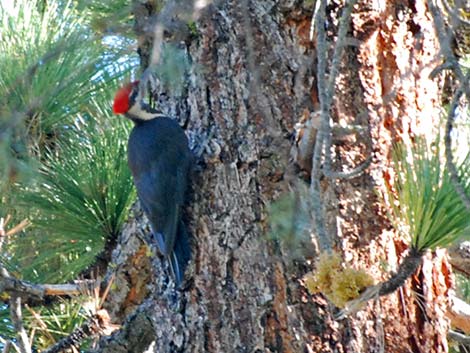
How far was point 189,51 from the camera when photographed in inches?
83.1

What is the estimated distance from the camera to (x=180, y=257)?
198 centimetres

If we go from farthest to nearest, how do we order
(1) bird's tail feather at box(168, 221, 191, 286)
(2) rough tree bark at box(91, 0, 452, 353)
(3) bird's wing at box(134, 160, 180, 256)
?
(3) bird's wing at box(134, 160, 180, 256) → (1) bird's tail feather at box(168, 221, 191, 286) → (2) rough tree bark at box(91, 0, 452, 353)

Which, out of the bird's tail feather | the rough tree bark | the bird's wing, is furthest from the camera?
the bird's wing

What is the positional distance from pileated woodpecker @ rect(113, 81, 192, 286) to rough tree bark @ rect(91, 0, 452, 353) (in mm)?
44

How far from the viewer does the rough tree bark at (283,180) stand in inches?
73.4

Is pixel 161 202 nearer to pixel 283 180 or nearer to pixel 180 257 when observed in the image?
pixel 180 257

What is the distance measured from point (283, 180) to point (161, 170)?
0.58m

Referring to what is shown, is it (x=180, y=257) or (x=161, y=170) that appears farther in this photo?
(x=161, y=170)

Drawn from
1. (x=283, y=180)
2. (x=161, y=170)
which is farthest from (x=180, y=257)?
(x=161, y=170)

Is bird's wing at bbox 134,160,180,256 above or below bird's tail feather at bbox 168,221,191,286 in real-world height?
above

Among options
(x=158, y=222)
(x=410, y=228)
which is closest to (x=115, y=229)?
(x=158, y=222)

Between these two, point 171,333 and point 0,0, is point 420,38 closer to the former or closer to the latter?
point 171,333

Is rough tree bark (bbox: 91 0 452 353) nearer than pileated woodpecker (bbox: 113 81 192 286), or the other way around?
rough tree bark (bbox: 91 0 452 353)

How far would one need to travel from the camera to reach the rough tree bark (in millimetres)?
1865
